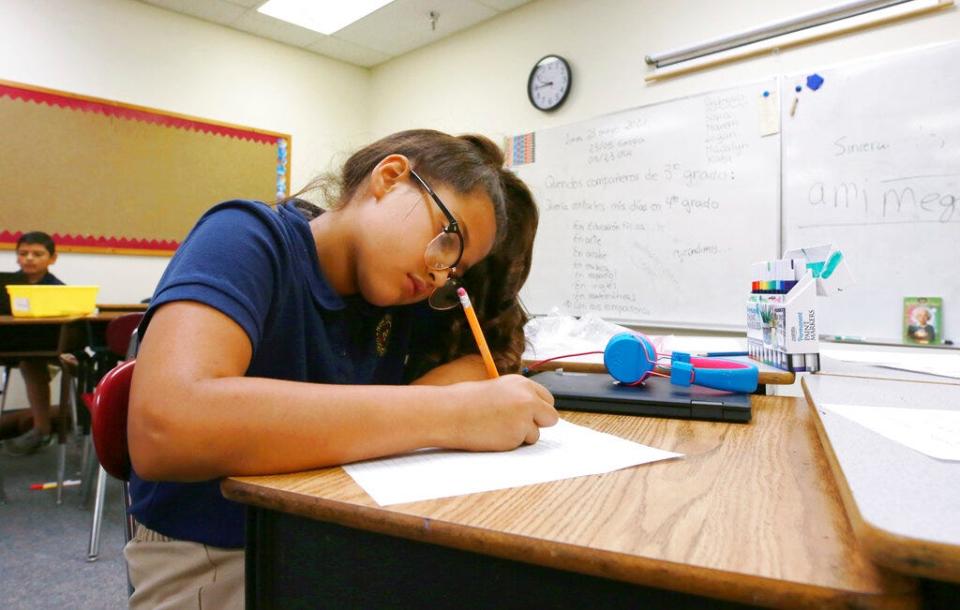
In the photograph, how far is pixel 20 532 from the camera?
2.18 meters

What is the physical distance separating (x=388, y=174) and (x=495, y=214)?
7.2 inches

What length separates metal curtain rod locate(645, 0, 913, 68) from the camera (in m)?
2.39

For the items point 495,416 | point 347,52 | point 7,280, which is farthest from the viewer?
point 347,52

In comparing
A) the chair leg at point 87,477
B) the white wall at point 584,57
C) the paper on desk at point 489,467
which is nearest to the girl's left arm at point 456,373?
the paper on desk at point 489,467

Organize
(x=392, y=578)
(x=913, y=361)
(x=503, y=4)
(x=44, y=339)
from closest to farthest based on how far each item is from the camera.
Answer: (x=392, y=578) < (x=913, y=361) < (x=44, y=339) < (x=503, y=4)

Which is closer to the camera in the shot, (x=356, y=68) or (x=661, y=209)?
(x=661, y=209)

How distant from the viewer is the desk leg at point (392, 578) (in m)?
0.41

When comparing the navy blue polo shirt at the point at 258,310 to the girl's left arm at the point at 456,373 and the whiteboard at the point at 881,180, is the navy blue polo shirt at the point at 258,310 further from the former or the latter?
the whiteboard at the point at 881,180

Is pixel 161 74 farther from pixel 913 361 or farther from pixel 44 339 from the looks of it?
pixel 913 361

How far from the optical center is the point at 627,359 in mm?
921

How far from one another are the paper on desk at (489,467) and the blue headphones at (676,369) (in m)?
0.28

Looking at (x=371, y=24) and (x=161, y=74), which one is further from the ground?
(x=371, y=24)

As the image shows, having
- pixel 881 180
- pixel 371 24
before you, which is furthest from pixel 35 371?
pixel 881 180

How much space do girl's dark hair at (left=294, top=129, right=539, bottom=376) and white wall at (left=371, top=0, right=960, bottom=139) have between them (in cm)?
212
